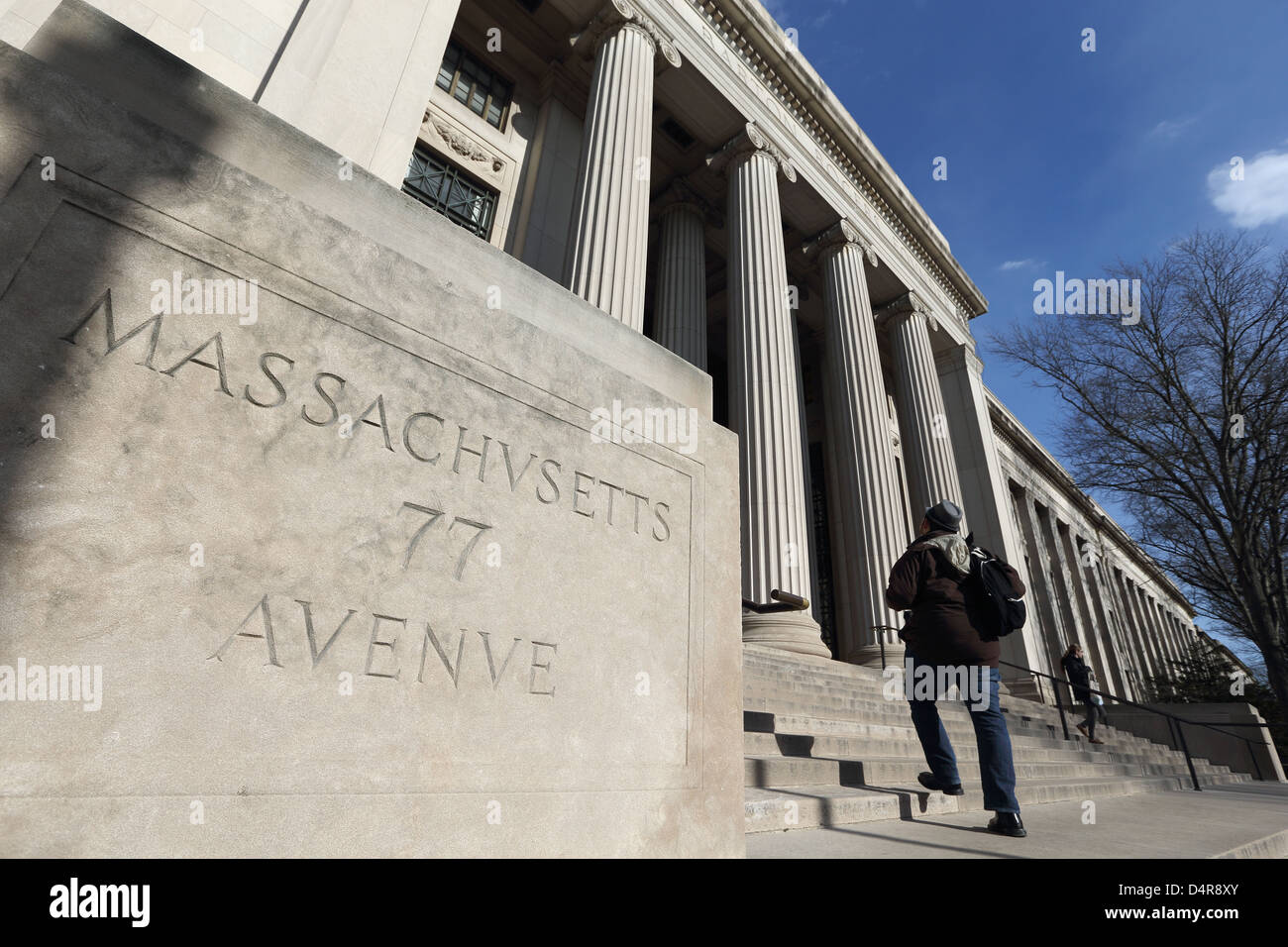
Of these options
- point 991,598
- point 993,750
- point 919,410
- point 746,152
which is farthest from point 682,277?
point 993,750

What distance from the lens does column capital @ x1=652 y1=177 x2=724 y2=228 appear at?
1580cm

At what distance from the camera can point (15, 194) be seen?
1.49m

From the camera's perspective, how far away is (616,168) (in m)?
10.9

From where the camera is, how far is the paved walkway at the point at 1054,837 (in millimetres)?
3195

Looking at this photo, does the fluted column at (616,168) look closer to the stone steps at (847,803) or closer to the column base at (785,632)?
the column base at (785,632)

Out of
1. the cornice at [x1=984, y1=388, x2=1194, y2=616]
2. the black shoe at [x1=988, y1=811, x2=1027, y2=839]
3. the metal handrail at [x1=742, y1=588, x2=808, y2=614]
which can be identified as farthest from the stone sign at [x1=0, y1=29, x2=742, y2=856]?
the cornice at [x1=984, y1=388, x2=1194, y2=616]

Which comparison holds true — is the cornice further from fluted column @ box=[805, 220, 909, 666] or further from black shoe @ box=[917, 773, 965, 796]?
black shoe @ box=[917, 773, 965, 796]

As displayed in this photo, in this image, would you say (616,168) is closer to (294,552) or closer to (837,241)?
(837,241)

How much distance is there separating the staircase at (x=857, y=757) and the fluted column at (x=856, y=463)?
2290mm

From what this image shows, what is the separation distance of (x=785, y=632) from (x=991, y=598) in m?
6.43

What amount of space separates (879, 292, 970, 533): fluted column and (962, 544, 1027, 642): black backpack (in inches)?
501

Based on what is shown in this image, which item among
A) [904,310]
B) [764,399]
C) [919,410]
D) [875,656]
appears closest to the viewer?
[764,399]

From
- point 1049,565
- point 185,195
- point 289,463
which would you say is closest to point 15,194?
point 185,195
